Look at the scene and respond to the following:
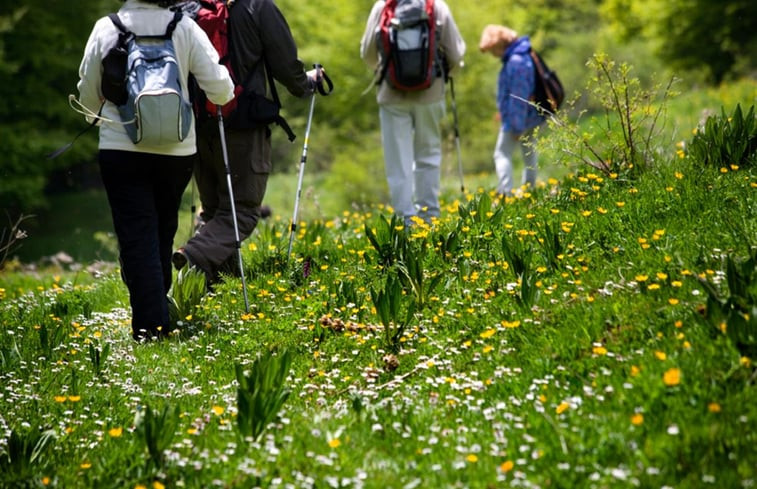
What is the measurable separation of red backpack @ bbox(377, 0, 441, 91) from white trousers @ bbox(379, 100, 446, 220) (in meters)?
0.33

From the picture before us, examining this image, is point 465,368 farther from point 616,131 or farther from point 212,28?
point 212,28

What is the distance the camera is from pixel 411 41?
681 centimetres

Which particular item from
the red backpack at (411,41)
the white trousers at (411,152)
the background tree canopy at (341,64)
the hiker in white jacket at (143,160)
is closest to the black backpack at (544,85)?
the white trousers at (411,152)

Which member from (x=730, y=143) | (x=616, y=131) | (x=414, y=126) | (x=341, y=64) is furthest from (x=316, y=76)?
(x=341, y=64)

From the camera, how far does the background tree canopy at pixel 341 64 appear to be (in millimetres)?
19750

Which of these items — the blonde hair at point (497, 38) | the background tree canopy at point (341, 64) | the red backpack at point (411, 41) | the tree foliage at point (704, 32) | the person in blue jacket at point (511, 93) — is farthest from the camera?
the tree foliage at point (704, 32)

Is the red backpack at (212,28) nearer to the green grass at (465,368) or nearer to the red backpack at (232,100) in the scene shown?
the red backpack at (232,100)

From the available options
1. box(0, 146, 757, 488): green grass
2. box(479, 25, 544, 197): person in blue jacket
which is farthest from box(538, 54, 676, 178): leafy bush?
box(479, 25, 544, 197): person in blue jacket

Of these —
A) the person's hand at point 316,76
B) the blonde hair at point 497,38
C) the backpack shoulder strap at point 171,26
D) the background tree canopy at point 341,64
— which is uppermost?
the backpack shoulder strap at point 171,26

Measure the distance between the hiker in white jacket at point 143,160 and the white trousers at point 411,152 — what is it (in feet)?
7.78

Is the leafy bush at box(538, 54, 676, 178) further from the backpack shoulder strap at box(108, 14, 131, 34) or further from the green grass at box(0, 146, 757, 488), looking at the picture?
the backpack shoulder strap at box(108, 14, 131, 34)

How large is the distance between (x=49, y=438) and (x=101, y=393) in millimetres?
716

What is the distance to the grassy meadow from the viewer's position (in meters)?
3.02

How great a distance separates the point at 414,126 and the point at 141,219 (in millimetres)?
3139
